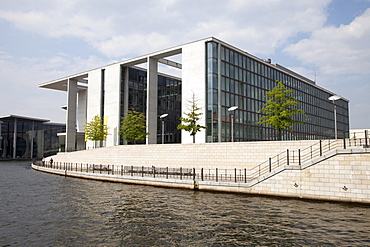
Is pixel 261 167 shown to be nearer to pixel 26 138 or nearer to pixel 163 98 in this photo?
pixel 163 98

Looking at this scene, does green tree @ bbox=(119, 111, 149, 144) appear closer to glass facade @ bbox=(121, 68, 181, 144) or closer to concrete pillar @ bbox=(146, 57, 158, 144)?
concrete pillar @ bbox=(146, 57, 158, 144)

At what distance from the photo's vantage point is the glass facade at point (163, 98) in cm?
6059

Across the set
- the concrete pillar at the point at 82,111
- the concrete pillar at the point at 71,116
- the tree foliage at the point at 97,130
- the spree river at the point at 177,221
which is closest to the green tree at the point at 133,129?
the tree foliage at the point at 97,130

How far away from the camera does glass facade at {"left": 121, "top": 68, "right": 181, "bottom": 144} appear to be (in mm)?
60594

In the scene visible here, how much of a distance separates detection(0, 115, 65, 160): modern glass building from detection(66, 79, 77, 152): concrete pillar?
2704 cm

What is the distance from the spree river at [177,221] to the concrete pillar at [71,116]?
141ft

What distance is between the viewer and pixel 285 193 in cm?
2234

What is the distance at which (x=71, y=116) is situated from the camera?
66125 mm

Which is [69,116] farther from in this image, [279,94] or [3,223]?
[3,223]

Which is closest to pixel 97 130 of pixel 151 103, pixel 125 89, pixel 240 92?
pixel 125 89

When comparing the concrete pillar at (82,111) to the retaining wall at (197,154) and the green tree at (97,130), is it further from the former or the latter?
the retaining wall at (197,154)

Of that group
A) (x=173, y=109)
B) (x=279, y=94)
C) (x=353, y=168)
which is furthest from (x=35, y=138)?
(x=353, y=168)

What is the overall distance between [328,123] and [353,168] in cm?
6703

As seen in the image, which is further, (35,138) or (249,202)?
(35,138)
